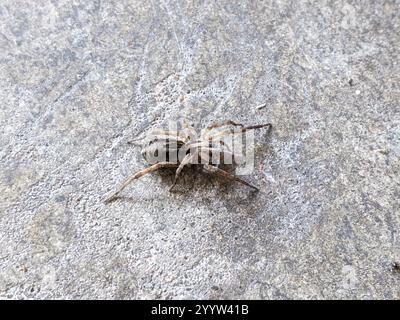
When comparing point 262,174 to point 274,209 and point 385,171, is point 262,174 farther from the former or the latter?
point 385,171

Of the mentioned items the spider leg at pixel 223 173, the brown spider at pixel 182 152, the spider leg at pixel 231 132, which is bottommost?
the spider leg at pixel 223 173

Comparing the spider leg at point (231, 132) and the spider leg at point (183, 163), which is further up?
the spider leg at point (231, 132)

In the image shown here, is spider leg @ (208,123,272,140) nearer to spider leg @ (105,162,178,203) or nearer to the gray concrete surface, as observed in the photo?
the gray concrete surface

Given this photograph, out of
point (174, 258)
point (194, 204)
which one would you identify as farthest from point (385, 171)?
point (174, 258)

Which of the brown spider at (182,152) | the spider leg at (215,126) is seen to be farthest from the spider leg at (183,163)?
the spider leg at (215,126)

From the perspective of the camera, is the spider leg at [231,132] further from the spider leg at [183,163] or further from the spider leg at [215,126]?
the spider leg at [183,163]

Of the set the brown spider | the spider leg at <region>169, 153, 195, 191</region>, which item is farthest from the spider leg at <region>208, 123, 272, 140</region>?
the spider leg at <region>169, 153, 195, 191</region>
